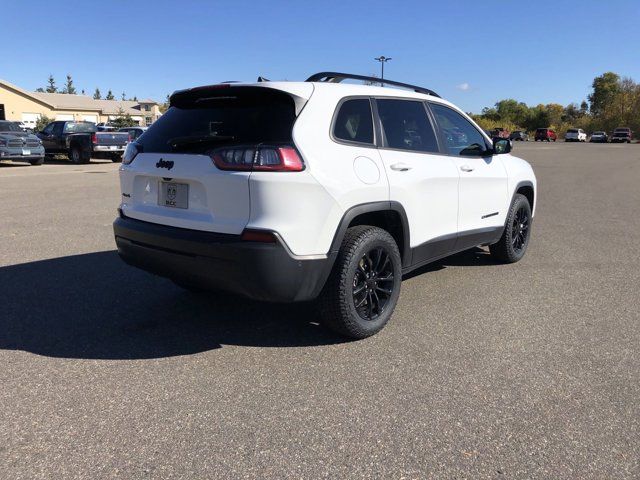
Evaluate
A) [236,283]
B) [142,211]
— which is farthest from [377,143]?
[142,211]

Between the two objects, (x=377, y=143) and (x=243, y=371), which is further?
(x=377, y=143)

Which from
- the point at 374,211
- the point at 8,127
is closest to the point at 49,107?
the point at 8,127

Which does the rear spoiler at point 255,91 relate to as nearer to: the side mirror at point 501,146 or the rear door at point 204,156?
the rear door at point 204,156

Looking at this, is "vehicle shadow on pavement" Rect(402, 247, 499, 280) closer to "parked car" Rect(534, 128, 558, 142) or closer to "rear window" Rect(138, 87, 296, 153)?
"rear window" Rect(138, 87, 296, 153)

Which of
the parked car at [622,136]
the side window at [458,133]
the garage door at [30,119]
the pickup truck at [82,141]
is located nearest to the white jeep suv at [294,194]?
the side window at [458,133]

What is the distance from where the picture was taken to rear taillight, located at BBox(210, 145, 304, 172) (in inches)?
128

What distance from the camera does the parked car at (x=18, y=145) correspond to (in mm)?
20422

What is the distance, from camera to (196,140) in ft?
11.6

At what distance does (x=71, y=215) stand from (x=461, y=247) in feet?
22.2

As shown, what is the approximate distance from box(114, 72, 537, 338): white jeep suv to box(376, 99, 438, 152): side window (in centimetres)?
1

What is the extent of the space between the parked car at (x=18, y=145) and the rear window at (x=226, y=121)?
19.8 m

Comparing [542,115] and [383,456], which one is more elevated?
[542,115]

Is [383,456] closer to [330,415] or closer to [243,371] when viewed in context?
[330,415]

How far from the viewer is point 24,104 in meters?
56.4
